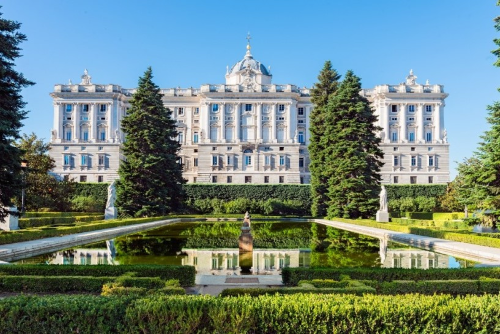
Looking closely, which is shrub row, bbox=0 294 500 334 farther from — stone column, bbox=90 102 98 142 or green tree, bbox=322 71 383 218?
stone column, bbox=90 102 98 142

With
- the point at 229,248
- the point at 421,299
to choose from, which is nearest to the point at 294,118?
the point at 229,248

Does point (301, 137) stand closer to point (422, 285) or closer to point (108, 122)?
point (108, 122)

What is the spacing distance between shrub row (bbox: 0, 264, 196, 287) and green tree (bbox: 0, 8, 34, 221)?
791cm

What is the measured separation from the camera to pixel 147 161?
118 feet

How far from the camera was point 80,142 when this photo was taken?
64750mm

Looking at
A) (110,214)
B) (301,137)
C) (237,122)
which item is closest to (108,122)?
(237,122)

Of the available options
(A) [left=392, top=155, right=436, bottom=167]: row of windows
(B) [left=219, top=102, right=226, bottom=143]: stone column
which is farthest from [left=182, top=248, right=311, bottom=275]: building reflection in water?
(A) [left=392, top=155, right=436, bottom=167]: row of windows

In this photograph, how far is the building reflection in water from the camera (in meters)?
11.3

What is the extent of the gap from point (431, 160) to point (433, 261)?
56949mm

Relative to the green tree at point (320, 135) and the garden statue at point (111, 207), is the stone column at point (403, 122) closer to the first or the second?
the green tree at point (320, 135)

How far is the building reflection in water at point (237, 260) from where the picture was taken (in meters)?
11.3

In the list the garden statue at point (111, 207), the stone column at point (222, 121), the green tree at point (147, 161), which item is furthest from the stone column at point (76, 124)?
the garden statue at point (111, 207)

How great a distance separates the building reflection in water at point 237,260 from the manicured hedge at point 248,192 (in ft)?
114

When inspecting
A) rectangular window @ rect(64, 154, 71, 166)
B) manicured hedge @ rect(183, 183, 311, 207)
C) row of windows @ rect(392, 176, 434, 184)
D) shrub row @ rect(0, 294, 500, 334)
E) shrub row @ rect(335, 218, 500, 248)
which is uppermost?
rectangular window @ rect(64, 154, 71, 166)
